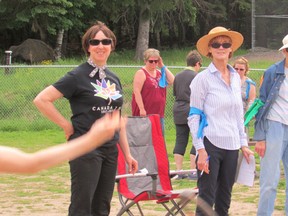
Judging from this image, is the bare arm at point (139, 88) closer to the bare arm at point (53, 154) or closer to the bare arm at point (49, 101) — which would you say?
the bare arm at point (49, 101)

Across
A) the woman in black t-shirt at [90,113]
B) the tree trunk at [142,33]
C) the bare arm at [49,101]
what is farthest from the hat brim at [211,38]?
the tree trunk at [142,33]

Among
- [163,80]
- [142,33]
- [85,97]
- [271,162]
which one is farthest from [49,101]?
[142,33]

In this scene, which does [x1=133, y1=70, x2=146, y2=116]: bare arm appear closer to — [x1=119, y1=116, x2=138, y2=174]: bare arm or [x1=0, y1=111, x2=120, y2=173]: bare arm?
[x1=119, y1=116, x2=138, y2=174]: bare arm

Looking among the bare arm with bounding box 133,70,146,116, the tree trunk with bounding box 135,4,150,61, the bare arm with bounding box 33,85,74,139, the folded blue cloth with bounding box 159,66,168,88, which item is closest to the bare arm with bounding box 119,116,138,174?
the bare arm with bounding box 33,85,74,139

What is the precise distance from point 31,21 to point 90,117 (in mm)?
28041

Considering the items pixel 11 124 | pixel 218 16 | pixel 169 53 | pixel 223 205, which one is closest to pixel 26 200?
pixel 223 205

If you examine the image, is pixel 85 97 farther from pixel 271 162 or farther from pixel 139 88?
pixel 139 88

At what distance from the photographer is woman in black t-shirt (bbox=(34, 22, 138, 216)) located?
6.19 metres

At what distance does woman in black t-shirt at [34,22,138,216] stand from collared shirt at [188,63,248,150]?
738mm

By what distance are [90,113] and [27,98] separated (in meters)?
12.6

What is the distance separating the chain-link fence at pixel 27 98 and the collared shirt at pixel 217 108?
10311 mm

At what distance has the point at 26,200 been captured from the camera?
382 inches

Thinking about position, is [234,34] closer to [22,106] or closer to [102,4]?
[22,106]

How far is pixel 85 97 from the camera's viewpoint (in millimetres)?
6211
